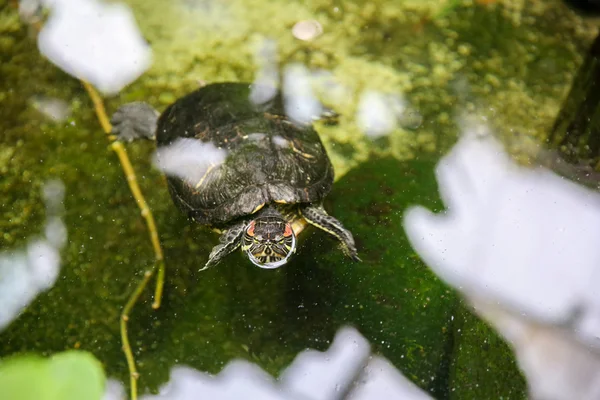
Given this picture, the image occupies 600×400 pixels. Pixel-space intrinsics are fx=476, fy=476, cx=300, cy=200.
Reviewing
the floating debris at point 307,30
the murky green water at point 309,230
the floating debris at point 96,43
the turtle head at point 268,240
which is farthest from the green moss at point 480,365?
the floating debris at point 96,43

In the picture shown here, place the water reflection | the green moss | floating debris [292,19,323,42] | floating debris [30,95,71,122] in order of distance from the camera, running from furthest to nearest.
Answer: floating debris [292,19,323,42] → floating debris [30,95,71,122] → the water reflection → the green moss

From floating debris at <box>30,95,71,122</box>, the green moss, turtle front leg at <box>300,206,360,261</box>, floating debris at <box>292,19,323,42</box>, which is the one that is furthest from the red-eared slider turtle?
floating debris at <box>292,19,323,42</box>

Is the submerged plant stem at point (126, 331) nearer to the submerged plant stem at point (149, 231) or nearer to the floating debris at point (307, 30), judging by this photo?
the submerged plant stem at point (149, 231)

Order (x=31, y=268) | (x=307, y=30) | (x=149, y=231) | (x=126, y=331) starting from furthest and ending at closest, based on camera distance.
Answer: (x=307, y=30), (x=149, y=231), (x=31, y=268), (x=126, y=331)

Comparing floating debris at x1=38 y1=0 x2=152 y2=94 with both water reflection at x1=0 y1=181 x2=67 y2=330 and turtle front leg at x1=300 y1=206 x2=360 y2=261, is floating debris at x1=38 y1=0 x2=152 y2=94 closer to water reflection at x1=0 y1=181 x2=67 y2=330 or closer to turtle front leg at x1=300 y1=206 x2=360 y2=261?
water reflection at x1=0 y1=181 x2=67 y2=330

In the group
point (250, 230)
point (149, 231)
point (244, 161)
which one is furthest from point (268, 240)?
point (149, 231)

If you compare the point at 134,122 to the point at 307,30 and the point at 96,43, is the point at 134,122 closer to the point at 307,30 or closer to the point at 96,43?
the point at 96,43

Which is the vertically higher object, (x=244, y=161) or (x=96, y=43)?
(x=244, y=161)

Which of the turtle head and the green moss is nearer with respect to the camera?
the green moss
